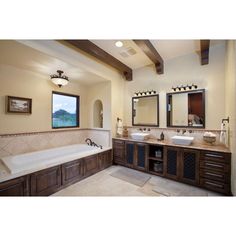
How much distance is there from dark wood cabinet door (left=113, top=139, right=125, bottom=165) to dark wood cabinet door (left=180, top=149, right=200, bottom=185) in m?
1.48

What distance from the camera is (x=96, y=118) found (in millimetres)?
4230

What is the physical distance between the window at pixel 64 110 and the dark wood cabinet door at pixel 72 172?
143cm

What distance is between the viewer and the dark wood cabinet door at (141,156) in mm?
3004

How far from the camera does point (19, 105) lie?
2711mm

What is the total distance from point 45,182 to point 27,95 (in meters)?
2.01

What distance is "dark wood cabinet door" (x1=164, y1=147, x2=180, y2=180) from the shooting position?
255cm

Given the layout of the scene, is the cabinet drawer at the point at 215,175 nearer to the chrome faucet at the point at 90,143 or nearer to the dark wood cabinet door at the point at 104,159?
the dark wood cabinet door at the point at 104,159

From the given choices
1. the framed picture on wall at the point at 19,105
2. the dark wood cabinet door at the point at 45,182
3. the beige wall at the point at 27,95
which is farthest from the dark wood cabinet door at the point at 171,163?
the framed picture on wall at the point at 19,105

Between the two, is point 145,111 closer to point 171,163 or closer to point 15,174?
point 171,163

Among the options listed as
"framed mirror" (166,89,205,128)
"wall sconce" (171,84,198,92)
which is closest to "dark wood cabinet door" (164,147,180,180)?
"framed mirror" (166,89,205,128)
